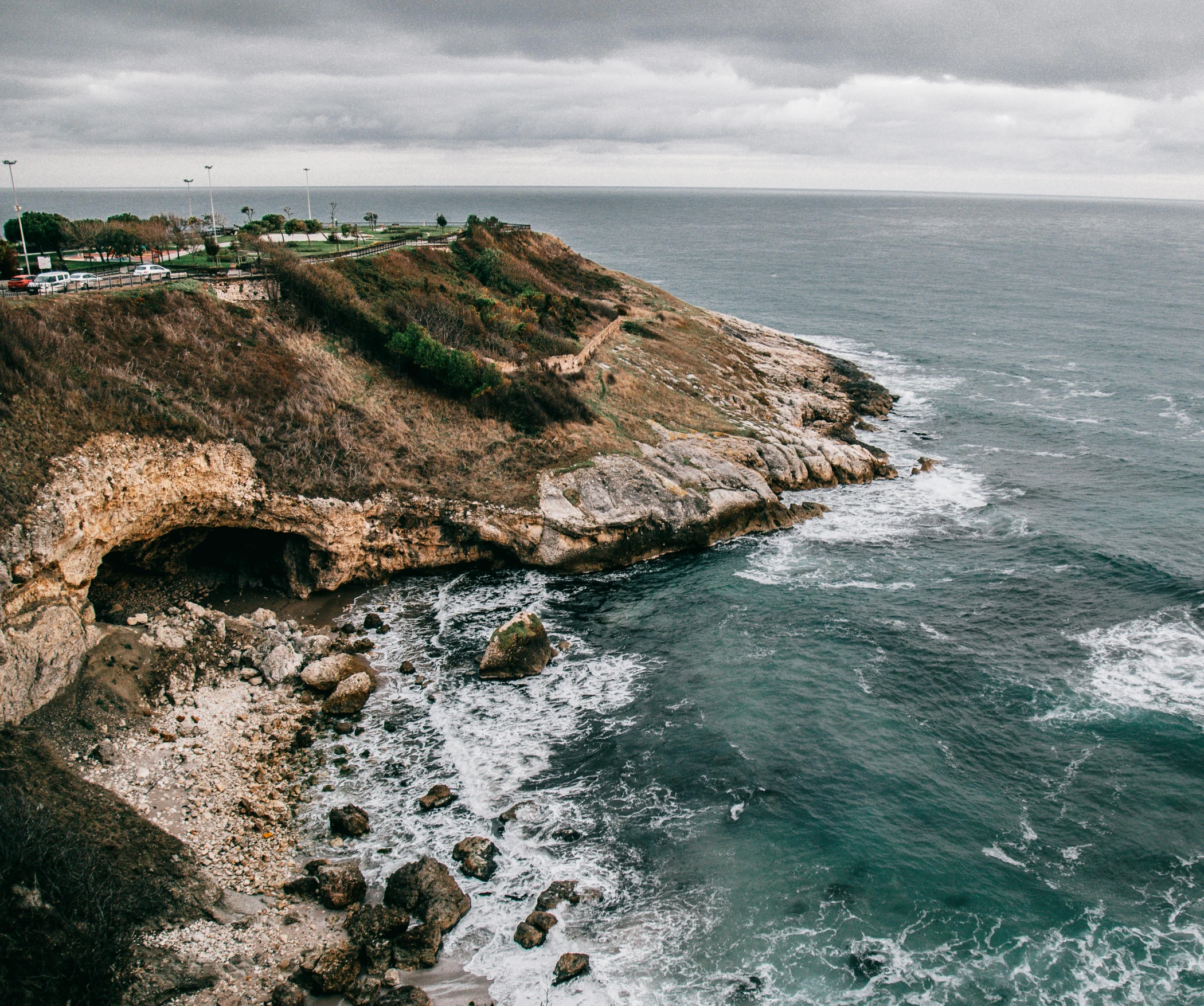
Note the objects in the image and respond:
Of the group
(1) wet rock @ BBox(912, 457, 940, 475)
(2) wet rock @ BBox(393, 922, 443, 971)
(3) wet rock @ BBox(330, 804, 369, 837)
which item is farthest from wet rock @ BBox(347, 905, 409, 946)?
(1) wet rock @ BBox(912, 457, 940, 475)

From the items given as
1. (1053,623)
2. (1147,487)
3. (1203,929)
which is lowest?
(1203,929)

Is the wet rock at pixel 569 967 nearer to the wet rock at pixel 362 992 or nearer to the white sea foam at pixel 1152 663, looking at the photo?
the wet rock at pixel 362 992

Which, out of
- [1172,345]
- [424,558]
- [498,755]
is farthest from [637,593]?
[1172,345]

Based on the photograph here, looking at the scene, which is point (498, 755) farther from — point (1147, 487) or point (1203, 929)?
point (1147, 487)

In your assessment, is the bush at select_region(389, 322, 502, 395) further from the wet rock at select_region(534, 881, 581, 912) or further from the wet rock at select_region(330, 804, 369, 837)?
the wet rock at select_region(534, 881, 581, 912)

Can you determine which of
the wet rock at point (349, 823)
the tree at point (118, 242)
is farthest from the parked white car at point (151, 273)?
the wet rock at point (349, 823)

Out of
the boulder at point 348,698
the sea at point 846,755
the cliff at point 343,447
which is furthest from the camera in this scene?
the cliff at point 343,447

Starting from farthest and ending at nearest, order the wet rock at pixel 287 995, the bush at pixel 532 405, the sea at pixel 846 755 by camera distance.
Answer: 1. the bush at pixel 532 405
2. the sea at pixel 846 755
3. the wet rock at pixel 287 995
